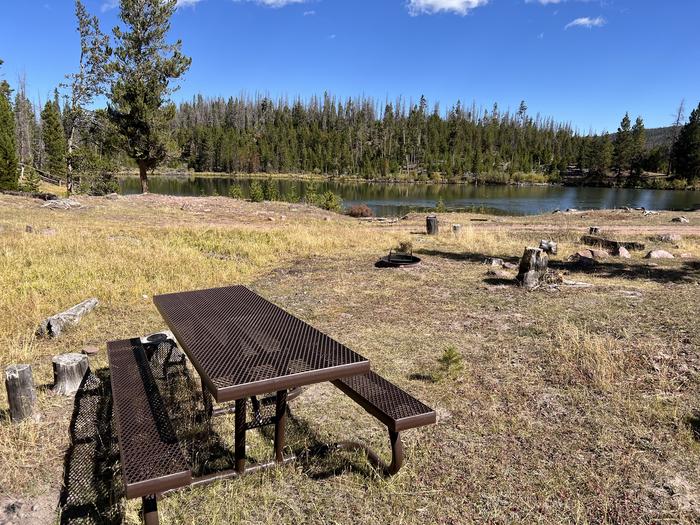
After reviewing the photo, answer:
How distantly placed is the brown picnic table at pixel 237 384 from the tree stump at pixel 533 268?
18.0 ft

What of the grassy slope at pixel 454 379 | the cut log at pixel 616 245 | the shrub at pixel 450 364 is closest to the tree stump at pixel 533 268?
the grassy slope at pixel 454 379

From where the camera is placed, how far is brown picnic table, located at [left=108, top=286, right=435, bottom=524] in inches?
95.5

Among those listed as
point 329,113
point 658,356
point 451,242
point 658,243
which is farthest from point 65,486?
point 329,113

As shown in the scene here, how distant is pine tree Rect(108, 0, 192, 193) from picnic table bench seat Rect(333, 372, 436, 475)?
93.6 ft

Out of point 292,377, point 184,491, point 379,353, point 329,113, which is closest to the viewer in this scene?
point 292,377

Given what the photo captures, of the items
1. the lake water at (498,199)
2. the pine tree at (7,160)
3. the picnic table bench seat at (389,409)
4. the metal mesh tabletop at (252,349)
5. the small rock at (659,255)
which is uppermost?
the pine tree at (7,160)

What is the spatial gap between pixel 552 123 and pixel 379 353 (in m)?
172

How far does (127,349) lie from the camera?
14.1 feet

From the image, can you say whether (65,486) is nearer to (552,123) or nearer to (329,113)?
(329,113)

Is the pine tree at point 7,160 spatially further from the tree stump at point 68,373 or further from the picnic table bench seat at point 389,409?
the picnic table bench seat at point 389,409

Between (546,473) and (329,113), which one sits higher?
(329,113)

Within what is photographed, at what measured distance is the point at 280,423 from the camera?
10.5 feet

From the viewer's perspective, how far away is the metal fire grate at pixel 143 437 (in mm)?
2254

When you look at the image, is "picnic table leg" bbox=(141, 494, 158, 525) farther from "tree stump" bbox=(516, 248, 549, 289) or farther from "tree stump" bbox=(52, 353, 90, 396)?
"tree stump" bbox=(516, 248, 549, 289)
